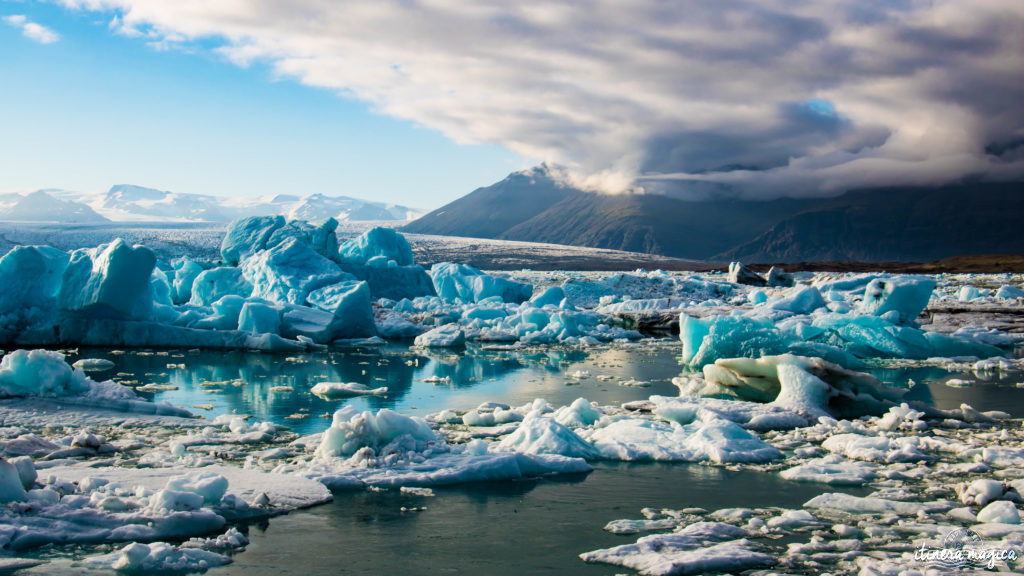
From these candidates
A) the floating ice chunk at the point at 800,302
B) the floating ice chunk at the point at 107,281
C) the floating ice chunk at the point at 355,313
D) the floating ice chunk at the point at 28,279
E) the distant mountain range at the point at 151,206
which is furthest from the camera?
the distant mountain range at the point at 151,206

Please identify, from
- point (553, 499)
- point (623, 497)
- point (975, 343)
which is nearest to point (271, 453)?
point (553, 499)

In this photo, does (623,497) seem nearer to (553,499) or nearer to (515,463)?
(553,499)

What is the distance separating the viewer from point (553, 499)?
5727 millimetres

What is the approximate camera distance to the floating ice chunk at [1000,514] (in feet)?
16.6

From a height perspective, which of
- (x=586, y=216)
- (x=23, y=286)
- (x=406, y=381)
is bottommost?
(x=406, y=381)

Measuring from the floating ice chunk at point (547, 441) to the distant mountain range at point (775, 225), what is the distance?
138 m

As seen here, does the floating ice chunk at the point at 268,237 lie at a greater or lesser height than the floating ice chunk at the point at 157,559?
greater

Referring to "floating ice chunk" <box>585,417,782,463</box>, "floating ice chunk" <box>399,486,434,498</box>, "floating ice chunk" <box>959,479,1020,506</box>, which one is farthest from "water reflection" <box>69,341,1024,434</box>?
"floating ice chunk" <box>959,479,1020,506</box>

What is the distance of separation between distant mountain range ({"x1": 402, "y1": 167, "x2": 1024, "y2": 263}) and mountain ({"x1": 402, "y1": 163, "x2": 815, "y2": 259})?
0.69ft

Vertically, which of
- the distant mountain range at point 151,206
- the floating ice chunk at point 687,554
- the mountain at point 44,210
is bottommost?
the floating ice chunk at point 687,554

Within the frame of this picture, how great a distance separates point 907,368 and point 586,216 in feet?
491

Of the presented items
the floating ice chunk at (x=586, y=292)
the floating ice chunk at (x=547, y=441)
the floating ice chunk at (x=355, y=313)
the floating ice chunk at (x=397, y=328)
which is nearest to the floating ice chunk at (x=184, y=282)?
the floating ice chunk at (x=397, y=328)

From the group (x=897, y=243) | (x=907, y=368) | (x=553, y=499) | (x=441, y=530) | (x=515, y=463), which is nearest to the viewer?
(x=441, y=530)

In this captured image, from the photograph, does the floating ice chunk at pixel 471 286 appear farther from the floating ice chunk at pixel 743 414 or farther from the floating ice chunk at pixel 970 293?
the floating ice chunk at pixel 743 414
